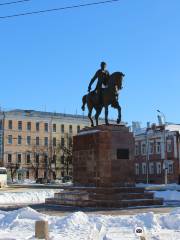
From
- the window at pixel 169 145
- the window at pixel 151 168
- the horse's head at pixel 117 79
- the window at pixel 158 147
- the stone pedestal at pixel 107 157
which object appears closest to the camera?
the stone pedestal at pixel 107 157

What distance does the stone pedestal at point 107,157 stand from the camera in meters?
22.2

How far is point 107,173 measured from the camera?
72.4 ft

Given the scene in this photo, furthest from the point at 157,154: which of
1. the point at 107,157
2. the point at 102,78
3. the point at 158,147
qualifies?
the point at 107,157

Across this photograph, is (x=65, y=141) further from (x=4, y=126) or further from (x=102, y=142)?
(x=102, y=142)

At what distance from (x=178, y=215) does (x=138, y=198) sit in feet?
24.7

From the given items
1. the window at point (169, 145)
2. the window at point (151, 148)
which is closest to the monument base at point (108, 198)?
the window at point (169, 145)

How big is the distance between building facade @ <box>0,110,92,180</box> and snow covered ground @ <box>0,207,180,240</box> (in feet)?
272

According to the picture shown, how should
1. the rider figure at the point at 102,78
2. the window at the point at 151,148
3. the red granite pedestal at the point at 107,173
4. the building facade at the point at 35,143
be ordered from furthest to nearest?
the building facade at the point at 35,143, the window at the point at 151,148, the rider figure at the point at 102,78, the red granite pedestal at the point at 107,173

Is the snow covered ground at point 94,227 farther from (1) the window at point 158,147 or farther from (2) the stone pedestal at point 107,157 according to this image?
(1) the window at point 158,147

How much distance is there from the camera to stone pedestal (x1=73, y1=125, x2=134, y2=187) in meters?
22.2

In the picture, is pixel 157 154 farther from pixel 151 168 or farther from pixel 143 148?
pixel 143 148

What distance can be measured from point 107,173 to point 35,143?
272 ft

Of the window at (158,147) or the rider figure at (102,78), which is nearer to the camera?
the rider figure at (102,78)

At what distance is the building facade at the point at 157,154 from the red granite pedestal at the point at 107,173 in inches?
1983
